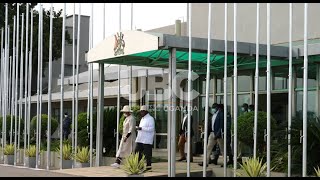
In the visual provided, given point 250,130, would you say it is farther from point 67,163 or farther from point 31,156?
point 31,156

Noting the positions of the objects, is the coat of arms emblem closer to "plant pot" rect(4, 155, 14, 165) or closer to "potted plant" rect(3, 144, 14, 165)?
"potted plant" rect(3, 144, 14, 165)

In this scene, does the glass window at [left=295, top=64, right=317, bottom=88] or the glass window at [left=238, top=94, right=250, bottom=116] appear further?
the glass window at [left=238, top=94, right=250, bottom=116]

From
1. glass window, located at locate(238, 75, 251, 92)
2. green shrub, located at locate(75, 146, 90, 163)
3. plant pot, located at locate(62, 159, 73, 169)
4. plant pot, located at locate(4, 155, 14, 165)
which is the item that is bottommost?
plant pot, located at locate(4, 155, 14, 165)

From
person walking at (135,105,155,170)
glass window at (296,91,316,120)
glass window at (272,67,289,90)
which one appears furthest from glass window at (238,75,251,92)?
person walking at (135,105,155,170)

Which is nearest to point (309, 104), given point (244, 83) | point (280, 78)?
point (280, 78)

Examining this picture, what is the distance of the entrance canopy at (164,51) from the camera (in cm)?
1305

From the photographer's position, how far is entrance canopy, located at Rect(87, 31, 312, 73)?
514 inches

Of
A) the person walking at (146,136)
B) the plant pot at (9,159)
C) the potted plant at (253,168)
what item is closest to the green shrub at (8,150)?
the plant pot at (9,159)

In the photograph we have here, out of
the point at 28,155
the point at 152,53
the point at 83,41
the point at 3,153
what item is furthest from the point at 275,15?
the point at 83,41

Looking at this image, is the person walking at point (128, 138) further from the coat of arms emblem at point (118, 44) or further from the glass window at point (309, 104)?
the glass window at point (309, 104)

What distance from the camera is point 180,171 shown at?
576 inches

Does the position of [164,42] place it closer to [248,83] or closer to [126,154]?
[126,154]

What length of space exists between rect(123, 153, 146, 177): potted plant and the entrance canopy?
2.70 meters

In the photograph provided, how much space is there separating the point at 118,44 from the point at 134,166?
3.39m
